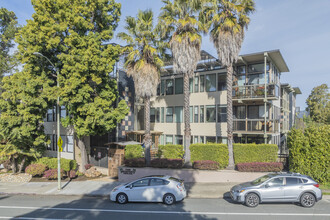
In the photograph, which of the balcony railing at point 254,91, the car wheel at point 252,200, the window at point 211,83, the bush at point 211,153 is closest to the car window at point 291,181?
the car wheel at point 252,200

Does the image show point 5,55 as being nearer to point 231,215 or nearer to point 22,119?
point 22,119

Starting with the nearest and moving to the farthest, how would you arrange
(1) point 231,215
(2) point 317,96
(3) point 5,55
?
(1) point 231,215 < (3) point 5,55 < (2) point 317,96

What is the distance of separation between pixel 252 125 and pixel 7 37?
25870mm

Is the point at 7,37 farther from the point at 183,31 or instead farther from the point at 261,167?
the point at 261,167

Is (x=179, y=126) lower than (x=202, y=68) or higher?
lower

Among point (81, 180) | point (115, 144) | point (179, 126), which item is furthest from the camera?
point (179, 126)

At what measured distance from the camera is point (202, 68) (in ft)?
78.2

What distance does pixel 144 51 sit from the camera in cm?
1722

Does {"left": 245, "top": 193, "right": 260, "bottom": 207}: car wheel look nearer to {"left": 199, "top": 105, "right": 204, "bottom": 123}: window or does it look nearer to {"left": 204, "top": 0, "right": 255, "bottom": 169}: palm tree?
{"left": 204, "top": 0, "right": 255, "bottom": 169}: palm tree

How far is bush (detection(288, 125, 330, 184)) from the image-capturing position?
14.3m

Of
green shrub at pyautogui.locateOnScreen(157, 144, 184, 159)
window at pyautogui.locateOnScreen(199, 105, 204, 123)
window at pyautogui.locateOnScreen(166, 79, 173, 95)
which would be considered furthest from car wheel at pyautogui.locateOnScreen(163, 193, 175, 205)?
window at pyautogui.locateOnScreen(166, 79, 173, 95)

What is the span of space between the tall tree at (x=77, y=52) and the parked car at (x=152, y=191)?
20.5 ft

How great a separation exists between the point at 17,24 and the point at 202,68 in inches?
792

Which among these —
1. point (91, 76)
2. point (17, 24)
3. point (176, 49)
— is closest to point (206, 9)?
point (176, 49)
